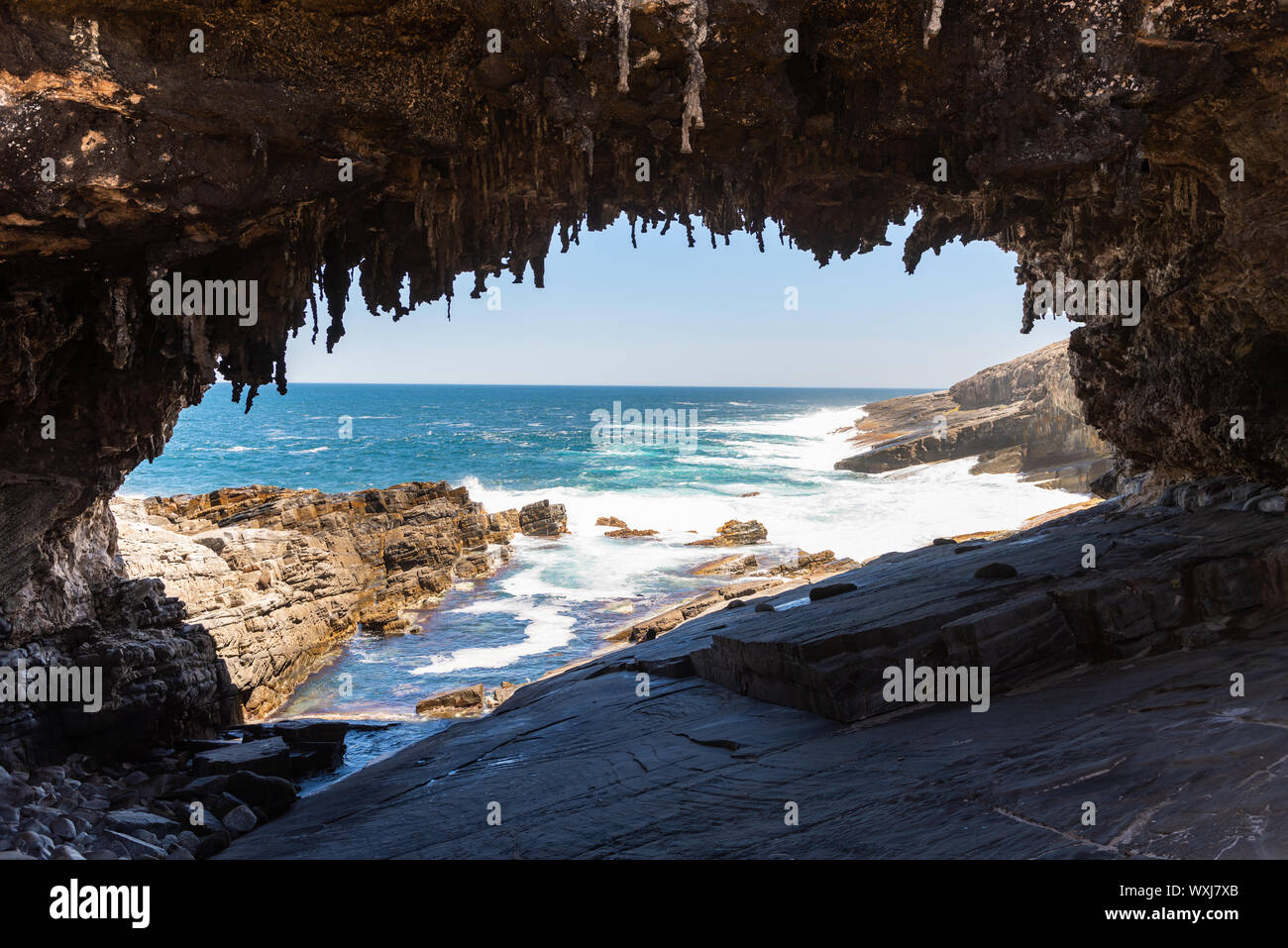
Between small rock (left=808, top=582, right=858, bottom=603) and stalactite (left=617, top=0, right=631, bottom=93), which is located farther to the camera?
small rock (left=808, top=582, right=858, bottom=603)

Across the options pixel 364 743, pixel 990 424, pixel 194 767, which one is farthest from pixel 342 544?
pixel 990 424

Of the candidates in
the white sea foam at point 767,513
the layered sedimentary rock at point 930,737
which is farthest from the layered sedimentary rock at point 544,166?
the white sea foam at point 767,513

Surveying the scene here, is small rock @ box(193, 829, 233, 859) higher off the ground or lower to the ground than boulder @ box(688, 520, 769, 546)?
higher

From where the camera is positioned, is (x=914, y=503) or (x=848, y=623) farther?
(x=914, y=503)

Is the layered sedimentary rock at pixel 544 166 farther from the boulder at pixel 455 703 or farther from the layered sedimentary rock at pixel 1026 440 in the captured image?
the layered sedimentary rock at pixel 1026 440

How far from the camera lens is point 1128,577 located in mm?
8055

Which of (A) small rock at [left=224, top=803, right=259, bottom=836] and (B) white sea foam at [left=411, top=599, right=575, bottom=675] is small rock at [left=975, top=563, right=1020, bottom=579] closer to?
(A) small rock at [left=224, top=803, right=259, bottom=836]

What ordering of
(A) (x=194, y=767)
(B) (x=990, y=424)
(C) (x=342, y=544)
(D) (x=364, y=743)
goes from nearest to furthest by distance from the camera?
(A) (x=194, y=767) < (D) (x=364, y=743) < (C) (x=342, y=544) < (B) (x=990, y=424)

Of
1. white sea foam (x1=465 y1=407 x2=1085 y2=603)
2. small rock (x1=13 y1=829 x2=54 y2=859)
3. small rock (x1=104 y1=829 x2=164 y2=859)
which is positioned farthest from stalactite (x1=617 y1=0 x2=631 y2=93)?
white sea foam (x1=465 y1=407 x2=1085 y2=603)

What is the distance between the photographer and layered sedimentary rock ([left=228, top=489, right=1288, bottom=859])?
5.14m

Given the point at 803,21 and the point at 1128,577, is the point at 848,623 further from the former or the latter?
the point at 803,21

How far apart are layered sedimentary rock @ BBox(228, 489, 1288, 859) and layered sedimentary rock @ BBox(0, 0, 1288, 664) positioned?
3627 millimetres

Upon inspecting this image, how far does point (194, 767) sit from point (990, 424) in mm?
45798

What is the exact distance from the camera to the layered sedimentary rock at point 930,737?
202 inches
